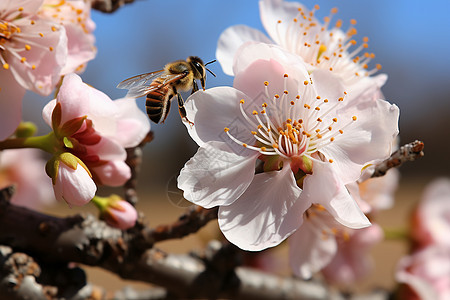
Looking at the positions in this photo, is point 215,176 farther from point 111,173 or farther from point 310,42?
point 310,42

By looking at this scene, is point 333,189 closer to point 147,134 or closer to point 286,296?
point 147,134

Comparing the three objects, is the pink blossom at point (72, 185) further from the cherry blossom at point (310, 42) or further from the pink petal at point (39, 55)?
the cherry blossom at point (310, 42)

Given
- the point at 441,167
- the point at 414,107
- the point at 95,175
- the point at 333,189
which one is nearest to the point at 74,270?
the point at 95,175

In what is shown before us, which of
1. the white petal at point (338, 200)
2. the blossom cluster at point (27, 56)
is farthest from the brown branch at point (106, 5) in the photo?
the white petal at point (338, 200)

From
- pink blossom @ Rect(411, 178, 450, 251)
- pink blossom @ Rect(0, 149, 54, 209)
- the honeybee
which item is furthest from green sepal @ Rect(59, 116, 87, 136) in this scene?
pink blossom @ Rect(411, 178, 450, 251)

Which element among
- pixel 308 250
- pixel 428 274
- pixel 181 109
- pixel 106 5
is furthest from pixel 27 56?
pixel 428 274

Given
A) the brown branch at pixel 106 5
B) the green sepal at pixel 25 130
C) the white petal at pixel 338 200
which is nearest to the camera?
the white petal at pixel 338 200
